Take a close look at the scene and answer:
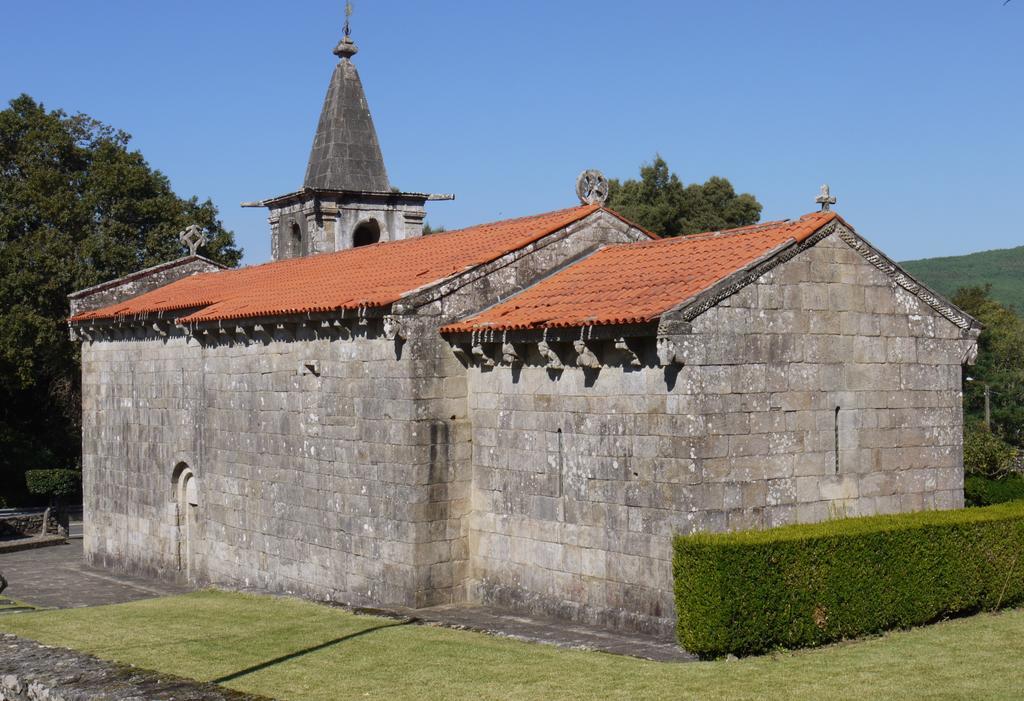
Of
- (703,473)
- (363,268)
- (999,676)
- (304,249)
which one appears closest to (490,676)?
(703,473)

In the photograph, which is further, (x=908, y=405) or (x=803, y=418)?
(x=908, y=405)

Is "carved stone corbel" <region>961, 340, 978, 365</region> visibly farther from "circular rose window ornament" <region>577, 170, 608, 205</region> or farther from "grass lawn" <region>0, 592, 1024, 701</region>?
"circular rose window ornament" <region>577, 170, 608, 205</region>

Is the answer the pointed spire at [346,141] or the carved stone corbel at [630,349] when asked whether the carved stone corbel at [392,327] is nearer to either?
the carved stone corbel at [630,349]

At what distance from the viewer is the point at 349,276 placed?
2059cm

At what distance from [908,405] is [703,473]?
400cm

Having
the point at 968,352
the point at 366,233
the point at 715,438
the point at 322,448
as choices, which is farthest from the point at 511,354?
the point at 366,233

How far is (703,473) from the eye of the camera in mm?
13906

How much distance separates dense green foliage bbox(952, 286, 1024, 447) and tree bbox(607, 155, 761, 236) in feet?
39.4

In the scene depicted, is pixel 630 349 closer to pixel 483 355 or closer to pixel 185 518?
pixel 483 355

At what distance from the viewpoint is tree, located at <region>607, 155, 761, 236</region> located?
57.6 metres

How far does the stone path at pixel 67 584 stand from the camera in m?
22.1

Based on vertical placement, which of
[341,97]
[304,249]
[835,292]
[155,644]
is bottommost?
[155,644]

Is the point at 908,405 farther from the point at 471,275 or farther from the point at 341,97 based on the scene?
the point at 341,97

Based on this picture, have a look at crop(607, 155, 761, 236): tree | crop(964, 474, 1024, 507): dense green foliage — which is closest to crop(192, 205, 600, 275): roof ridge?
crop(964, 474, 1024, 507): dense green foliage
